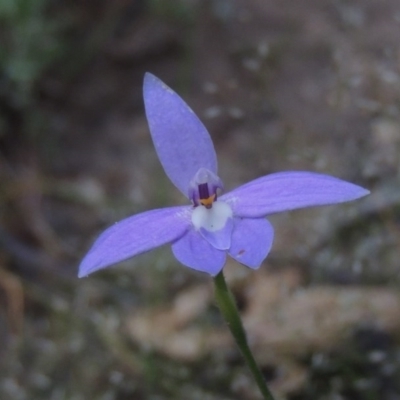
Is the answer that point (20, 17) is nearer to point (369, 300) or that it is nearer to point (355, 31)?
point (355, 31)

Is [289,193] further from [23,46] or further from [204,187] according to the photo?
[23,46]

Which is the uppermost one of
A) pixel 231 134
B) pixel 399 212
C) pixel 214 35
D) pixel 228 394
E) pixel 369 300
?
pixel 214 35

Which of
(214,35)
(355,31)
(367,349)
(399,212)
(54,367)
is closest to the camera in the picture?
(367,349)

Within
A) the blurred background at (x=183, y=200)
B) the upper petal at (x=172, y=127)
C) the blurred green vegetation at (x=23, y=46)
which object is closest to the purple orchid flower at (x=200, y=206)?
the upper petal at (x=172, y=127)

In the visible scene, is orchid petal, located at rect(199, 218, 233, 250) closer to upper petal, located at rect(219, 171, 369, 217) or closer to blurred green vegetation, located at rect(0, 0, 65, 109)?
upper petal, located at rect(219, 171, 369, 217)

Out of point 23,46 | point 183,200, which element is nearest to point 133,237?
point 183,200

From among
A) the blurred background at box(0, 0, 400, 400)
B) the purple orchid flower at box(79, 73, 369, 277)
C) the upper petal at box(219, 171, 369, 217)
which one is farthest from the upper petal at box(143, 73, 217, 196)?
the blurred background at box(0, 0, 400, 400)

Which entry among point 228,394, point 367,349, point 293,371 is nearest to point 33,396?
point 228,394
